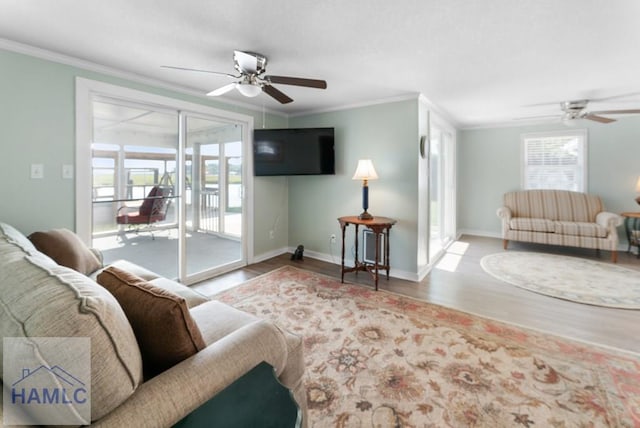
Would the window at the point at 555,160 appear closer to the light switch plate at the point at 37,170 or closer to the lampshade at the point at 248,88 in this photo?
the lampshade at the point at 248,88

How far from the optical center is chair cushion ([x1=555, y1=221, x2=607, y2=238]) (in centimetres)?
432

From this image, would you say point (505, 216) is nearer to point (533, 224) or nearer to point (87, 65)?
point (533, 224)

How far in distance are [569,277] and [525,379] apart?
8.47 feet

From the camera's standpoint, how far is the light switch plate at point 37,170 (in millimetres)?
2322

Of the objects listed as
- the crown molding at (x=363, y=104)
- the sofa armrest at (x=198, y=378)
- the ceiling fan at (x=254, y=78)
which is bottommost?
the sofa armrest at (x=198, y=378)

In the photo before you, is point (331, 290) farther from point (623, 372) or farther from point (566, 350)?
point (623, 372)

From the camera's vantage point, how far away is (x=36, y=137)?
233 centimetres

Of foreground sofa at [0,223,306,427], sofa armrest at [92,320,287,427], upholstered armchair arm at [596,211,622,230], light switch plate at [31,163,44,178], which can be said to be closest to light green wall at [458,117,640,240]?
upholstered armchair arm at [596,211,622,230]

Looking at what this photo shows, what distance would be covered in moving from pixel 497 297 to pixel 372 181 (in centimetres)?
198

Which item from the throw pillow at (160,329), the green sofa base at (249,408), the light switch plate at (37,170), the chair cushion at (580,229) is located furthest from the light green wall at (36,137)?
the chair cushion at (580,229)

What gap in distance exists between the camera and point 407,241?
3.68 m

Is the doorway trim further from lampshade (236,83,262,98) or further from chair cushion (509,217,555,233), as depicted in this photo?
chair cushion (509,217,555,233)

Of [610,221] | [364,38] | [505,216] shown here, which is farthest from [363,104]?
[610,221]

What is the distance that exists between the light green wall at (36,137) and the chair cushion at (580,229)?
20.9 feet
